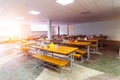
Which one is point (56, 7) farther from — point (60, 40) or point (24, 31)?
point (24, 31)

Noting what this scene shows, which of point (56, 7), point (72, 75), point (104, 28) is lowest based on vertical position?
point (72, 75)

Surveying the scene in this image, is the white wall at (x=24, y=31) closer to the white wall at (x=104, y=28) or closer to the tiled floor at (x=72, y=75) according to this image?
the white wall at (x=104, y=28)

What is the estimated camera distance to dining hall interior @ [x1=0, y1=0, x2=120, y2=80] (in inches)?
124

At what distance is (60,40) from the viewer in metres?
6.78

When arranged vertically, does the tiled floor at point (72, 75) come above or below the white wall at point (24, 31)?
below

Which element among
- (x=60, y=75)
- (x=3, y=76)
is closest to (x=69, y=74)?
(x=60, y=75)

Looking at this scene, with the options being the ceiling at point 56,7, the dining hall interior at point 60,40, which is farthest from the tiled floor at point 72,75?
the ceiling at point 56,7

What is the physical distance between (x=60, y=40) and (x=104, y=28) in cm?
634

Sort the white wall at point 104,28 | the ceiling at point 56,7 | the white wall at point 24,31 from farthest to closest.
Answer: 1. the white wall at point 24,31
2. the white wall at point 104,28
3. the ceiling at point 56,7

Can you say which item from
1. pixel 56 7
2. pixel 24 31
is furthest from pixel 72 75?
pixel 24 31

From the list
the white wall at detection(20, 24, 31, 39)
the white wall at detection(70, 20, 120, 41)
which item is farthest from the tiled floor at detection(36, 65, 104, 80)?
the white wall at detection(20, 24, 31, 39)

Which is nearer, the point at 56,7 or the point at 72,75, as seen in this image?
the point at 72,75

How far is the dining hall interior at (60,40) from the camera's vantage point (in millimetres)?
3145

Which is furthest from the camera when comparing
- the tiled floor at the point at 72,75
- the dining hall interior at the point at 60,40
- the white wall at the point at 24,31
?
the white wall at the point at 24,31
